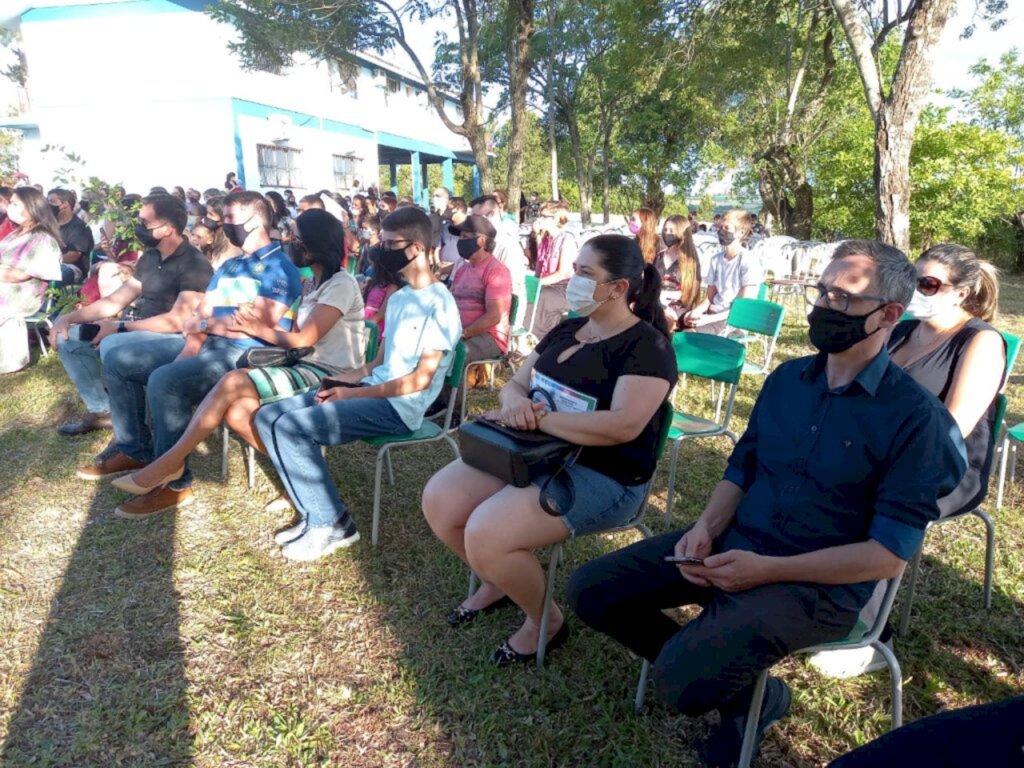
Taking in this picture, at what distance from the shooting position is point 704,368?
3.73 meters

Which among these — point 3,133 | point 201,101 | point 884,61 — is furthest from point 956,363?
point 3,133

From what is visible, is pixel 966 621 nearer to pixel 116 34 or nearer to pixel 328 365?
pixel 328 365

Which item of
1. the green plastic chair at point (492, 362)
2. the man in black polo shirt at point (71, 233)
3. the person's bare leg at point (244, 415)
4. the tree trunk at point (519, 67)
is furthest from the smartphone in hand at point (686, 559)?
the tree trunk at point (519, 67)

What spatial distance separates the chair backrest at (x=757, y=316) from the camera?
4535 millimetres

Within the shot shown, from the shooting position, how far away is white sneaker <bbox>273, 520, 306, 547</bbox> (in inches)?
133

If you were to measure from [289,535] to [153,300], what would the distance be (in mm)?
1921

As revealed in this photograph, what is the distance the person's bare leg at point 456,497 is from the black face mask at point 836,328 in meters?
1.22

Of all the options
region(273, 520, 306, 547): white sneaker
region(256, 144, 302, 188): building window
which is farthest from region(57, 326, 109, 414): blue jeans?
region(256, 144, 302, 188): building window

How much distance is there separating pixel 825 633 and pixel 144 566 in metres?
2.92

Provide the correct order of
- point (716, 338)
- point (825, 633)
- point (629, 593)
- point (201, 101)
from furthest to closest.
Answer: point (201, 101), point (716, 338), point (629, 593), point (825, 633)

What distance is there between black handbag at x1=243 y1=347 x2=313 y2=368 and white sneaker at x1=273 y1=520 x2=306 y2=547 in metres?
0.83

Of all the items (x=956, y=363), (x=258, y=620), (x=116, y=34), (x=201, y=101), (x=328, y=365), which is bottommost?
(x=258, y=620)

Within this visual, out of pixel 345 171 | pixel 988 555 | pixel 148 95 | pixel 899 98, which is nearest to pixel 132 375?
pixel 988 555

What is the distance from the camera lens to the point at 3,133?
3869 cm
